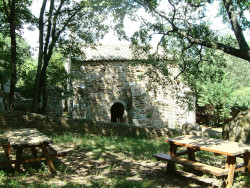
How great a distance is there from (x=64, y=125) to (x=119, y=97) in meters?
6.18

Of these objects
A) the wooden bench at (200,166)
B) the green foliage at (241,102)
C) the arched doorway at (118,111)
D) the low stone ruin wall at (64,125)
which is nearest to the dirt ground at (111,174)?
the wooden bench at (200,166)

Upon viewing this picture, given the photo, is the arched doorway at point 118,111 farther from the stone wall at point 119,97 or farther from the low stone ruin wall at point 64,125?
the low stone ruin wall at point 64,125

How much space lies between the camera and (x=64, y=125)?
28.8 feet

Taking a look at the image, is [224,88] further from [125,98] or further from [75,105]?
[75,105]

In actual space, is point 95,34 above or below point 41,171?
above

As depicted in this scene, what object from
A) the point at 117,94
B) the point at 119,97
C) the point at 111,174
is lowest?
the point at 111,174

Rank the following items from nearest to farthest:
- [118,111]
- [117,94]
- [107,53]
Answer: [117,94] < [107,53] < [118,111]

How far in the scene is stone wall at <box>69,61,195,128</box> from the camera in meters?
14.0

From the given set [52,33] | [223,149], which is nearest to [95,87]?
[52,33]

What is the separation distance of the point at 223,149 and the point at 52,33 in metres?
9.25

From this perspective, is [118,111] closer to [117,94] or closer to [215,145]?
[117,94]

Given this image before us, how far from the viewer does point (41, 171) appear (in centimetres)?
443

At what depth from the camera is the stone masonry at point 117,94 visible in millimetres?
14031

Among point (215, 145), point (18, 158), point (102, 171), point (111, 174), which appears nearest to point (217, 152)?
point (215, 145)
